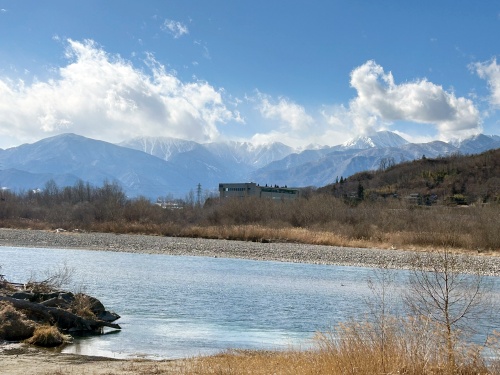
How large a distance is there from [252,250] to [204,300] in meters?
39.9

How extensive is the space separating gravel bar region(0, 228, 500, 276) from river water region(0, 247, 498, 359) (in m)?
7.15

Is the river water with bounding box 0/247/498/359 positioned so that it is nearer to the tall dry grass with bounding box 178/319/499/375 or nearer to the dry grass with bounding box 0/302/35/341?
the dry grass with bounding box 0/302/35/341

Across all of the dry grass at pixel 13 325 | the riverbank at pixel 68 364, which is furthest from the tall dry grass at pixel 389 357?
the dry grass at pixel 13 325

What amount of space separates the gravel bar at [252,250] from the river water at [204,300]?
7155mm

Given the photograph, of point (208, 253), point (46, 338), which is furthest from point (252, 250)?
point (46, 338)

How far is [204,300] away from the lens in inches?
1203

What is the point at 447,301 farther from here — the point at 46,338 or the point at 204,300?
the point at 204,300

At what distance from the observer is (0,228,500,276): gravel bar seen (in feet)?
195

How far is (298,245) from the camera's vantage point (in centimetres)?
7781

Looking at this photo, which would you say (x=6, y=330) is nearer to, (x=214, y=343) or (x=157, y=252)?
(x=214, y=343)

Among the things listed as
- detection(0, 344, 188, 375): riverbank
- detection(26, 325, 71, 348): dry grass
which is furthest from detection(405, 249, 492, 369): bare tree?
detection(26, 325, 71, 348): dry grass

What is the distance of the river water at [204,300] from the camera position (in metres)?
20.1

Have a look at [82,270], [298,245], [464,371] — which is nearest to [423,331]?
[464,371]

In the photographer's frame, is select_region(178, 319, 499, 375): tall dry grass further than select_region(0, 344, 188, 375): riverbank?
No
